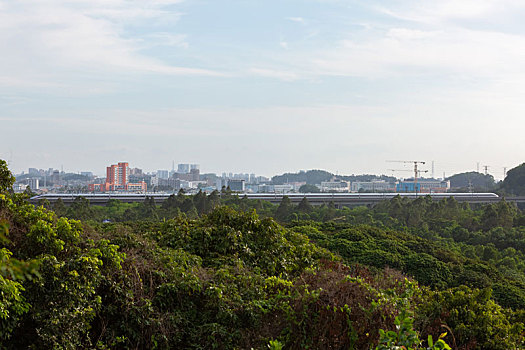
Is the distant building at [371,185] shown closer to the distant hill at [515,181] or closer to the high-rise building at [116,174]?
the high-rise building at [116,174]

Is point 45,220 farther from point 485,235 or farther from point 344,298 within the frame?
point 485,235

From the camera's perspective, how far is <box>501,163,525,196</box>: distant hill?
55.0 meters

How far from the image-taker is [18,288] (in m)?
5.54

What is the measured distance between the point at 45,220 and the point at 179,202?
18576 mm

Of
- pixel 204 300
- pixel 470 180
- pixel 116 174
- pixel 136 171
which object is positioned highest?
pixel 136 171

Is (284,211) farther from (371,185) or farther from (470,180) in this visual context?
(371,185)

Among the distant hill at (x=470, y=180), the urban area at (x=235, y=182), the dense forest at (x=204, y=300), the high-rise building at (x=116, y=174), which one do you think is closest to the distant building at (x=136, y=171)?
the urban area at (x=235, y=182)

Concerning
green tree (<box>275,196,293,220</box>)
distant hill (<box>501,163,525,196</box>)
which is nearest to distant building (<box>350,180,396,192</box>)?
distant hill (<box>501,163,525,196</box>)

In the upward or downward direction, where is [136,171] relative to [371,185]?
upward

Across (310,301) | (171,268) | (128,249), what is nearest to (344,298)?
(310,301)

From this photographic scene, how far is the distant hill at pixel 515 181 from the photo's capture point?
5499cm

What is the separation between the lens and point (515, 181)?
5672 cm

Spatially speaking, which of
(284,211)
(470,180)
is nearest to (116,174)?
(470,180)

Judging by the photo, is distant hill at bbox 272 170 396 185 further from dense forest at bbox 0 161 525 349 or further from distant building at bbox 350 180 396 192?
dense forest at bbox 0 161 525 349
